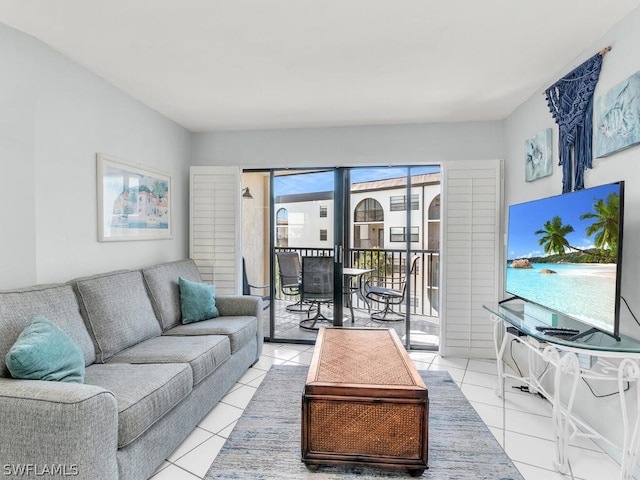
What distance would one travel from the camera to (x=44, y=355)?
1.61 m

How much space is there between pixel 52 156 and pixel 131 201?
79cm

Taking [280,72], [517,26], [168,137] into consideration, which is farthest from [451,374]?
[168,137]

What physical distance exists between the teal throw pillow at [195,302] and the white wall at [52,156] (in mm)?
522

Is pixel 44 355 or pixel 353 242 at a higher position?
pixel 353 242

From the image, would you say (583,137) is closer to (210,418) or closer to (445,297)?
(445,297)

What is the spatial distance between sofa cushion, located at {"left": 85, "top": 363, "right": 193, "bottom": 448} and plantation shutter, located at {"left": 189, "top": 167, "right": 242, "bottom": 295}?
1.85 meters

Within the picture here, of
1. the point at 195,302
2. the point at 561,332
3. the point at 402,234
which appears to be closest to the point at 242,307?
the point at 195,302

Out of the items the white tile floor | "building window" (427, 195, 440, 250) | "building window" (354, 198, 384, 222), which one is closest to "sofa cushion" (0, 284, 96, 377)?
the white tile floor

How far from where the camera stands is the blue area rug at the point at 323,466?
185cm

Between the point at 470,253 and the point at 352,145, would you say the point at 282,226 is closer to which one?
the point at 352,145

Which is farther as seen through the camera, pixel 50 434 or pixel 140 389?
pixel 140 389

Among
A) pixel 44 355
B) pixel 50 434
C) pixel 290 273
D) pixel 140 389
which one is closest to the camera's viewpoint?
pixel 50 434

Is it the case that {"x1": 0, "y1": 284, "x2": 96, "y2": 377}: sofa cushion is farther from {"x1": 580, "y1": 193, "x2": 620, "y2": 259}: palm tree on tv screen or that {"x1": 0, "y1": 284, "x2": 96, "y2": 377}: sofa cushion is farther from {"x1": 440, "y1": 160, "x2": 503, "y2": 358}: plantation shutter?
{"x1": 440, "y1": 160, "x2": 503, "y2": 358}: plantation shutter

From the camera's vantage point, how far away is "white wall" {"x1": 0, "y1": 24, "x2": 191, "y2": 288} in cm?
202
